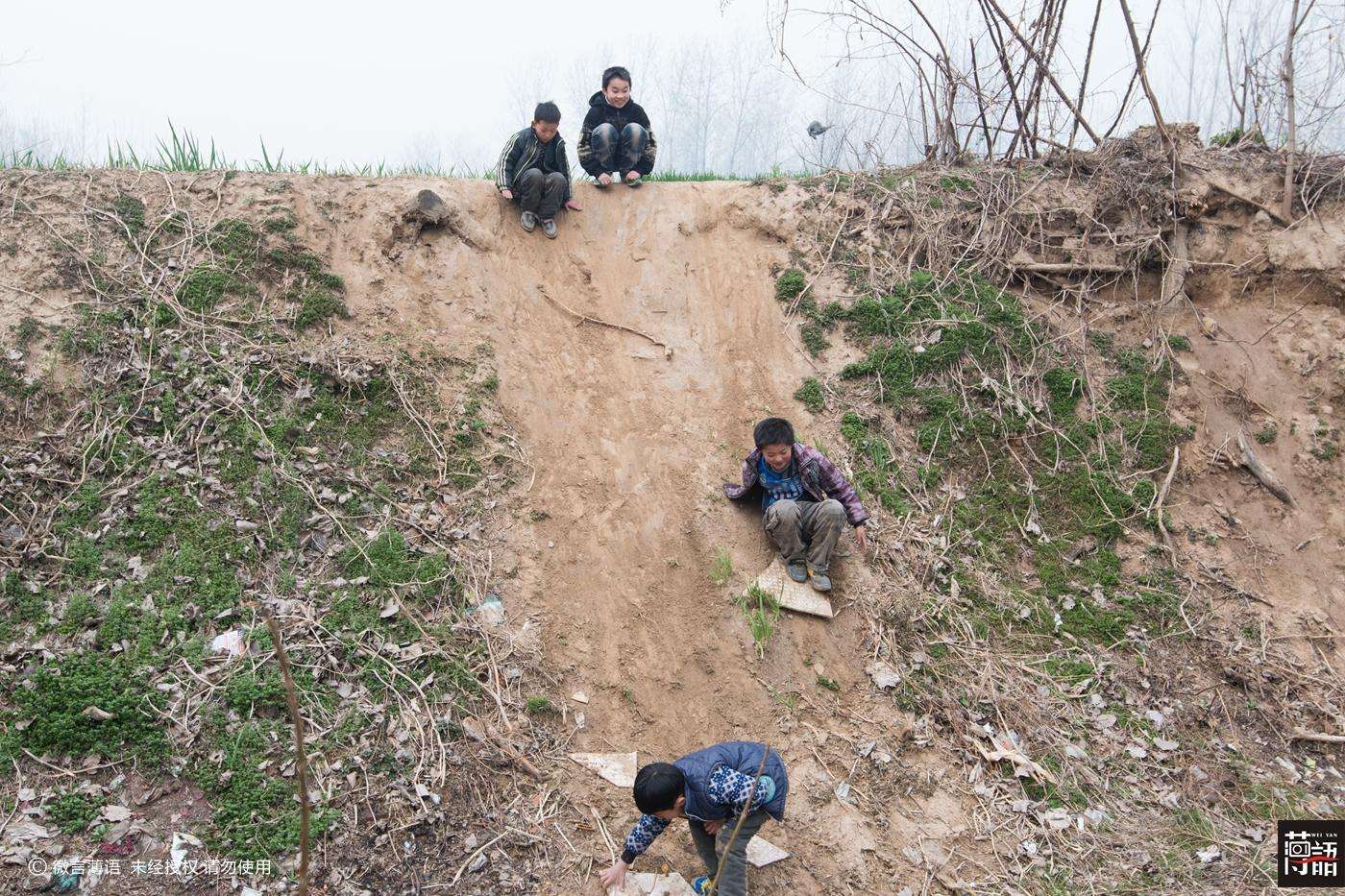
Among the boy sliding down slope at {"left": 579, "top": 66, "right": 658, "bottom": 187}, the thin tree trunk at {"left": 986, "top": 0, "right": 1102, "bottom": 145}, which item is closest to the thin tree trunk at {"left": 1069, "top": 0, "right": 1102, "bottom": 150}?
the thin tree trunk at {"left": 986, "top": 0, "right": 1102, "bottom": 145}

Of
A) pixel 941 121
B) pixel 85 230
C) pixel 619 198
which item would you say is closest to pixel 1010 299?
pixel 941 121

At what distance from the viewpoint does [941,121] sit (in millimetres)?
7156

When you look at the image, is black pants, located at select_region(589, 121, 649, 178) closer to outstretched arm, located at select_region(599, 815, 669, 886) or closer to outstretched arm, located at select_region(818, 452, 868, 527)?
outstretched arm, located at select_region(818, 452, 868, 527)

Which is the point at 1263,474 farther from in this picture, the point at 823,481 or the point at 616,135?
the point at 616,135

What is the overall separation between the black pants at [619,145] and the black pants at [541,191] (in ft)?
1.97

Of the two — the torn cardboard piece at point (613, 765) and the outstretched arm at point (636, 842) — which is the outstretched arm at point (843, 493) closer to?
the torn cardboard piece at point (613, 765)

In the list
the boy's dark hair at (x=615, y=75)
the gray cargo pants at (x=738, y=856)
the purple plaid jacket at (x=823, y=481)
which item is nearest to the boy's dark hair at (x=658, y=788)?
the gray cargo pants at (x=738, y=856)

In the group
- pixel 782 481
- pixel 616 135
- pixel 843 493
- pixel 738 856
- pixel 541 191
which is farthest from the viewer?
pixel 616 135

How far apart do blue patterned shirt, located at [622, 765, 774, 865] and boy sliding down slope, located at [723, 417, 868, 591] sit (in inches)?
63.6

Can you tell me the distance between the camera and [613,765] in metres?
3.92

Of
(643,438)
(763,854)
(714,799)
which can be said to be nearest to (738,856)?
(714,799)

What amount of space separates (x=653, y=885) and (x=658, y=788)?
2.44ft

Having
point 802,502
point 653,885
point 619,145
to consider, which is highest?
point 619,145

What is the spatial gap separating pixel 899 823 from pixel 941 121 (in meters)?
5.83
